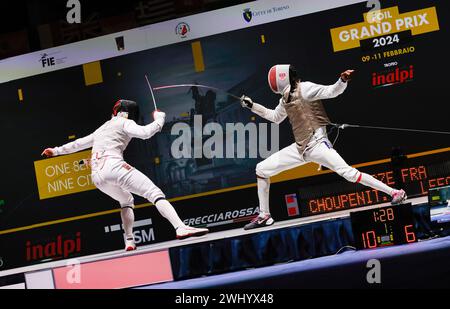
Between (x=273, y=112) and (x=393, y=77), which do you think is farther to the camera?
(x=393, y=77)

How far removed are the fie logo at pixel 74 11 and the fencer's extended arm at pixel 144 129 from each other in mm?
1771

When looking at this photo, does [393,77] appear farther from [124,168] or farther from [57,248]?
[57,248]

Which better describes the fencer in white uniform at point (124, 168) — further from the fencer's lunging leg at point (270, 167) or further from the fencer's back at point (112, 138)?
the fencer's lunging leg at point (270, 167)

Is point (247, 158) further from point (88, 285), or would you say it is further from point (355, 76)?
point (88, 285)

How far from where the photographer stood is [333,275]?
195 inches

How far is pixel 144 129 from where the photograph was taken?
19.0ft

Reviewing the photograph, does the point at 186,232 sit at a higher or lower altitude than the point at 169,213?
lower

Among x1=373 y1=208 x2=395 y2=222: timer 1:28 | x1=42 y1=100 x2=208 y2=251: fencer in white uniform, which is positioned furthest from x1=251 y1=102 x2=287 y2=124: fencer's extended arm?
x1=373 y1=208 x2=395 y2=222: timer 1:28

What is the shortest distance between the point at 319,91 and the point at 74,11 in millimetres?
2940

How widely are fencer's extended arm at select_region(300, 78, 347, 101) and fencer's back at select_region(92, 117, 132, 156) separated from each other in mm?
1603

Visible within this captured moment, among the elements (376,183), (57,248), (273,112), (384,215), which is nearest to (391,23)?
(273,112)

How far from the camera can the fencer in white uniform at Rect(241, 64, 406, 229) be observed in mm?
5664

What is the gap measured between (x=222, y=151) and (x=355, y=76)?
1.52 m
